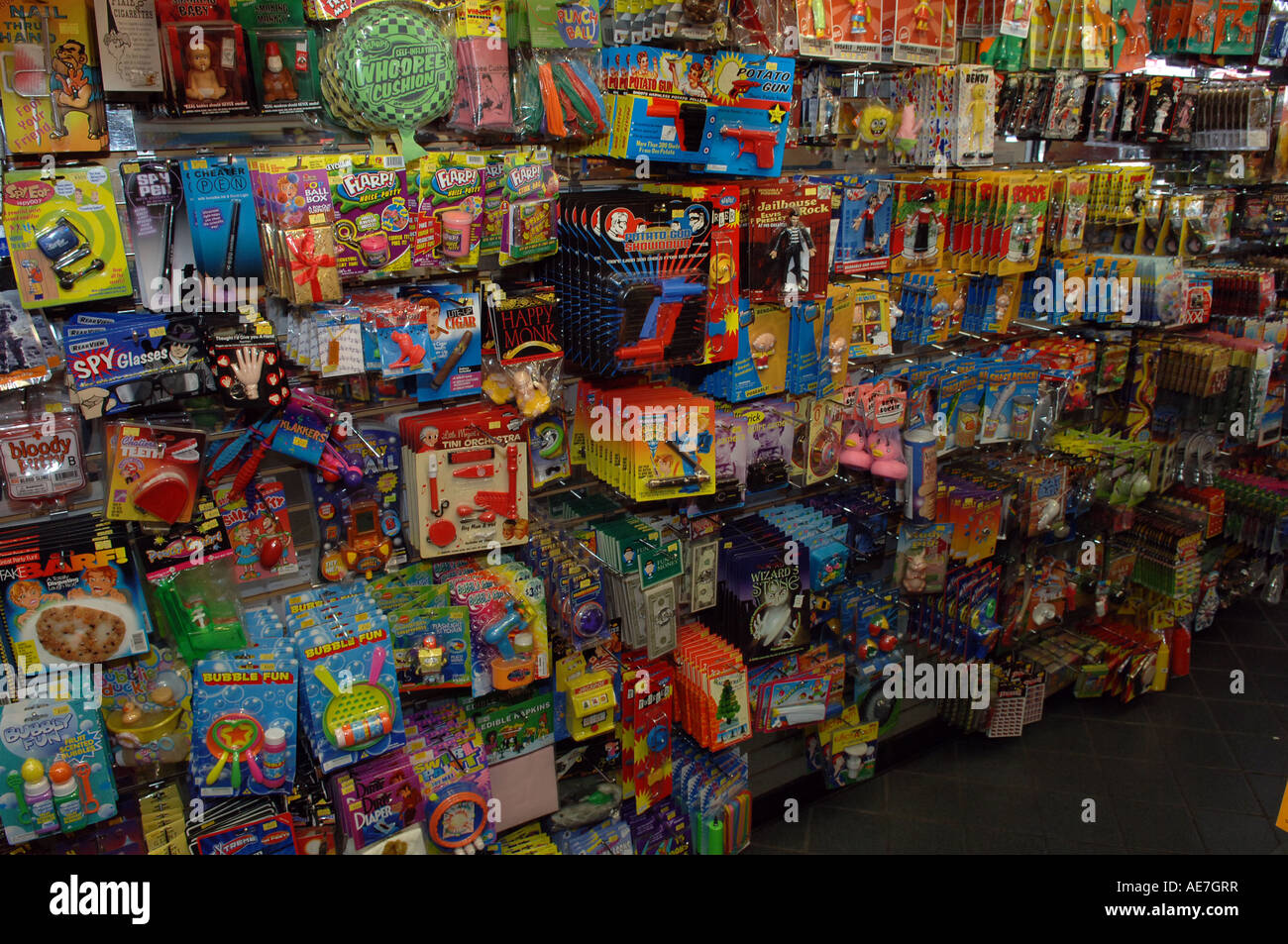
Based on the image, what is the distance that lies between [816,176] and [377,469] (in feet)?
5.78

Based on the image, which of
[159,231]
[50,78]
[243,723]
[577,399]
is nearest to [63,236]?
[159,231]

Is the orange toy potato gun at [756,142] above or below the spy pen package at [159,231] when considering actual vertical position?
above

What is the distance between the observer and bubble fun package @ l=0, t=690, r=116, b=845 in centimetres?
210

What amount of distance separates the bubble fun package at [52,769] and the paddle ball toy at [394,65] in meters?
1.55

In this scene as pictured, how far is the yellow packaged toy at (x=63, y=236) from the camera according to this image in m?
1.99

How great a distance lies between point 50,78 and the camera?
1.99m

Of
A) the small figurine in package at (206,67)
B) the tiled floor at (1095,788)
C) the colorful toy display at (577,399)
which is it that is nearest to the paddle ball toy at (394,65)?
the colorful toy display at (577,399)

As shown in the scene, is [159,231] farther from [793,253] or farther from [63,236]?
[793,253]

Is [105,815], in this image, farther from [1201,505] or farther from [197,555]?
[1201,505]

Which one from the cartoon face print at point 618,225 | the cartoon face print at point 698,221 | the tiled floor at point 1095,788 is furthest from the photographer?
the tiled floor at point 1095,788

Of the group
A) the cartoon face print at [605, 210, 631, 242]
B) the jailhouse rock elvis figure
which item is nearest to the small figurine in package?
the cartoon face print at [605, 210, 631, 242]

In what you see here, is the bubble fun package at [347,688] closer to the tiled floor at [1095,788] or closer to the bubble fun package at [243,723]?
the bubble fun package at [243,723]

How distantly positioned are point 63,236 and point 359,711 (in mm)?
1277

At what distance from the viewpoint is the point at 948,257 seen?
11.7ft
